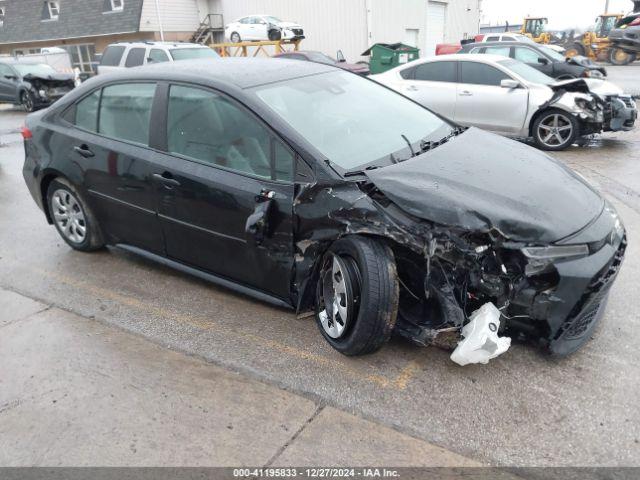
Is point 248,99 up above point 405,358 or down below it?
above

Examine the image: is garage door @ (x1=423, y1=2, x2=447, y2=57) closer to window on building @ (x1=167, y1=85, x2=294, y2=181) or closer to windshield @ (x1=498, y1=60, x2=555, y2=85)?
windshield @ (x1=498, y1=60, x2=555, y2=85)

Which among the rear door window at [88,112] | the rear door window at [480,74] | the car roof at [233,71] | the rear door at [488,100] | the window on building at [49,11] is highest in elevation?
the window on building at [49,11]

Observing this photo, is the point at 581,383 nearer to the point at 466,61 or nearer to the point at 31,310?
the point at 31,310

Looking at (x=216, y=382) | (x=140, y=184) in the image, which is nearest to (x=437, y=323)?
(x=216, y=382)

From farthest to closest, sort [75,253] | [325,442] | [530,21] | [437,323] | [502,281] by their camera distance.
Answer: [530,21] → [75,253] → [437,323] → [502,281] → [325,442]

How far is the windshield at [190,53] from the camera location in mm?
Answer: 14245

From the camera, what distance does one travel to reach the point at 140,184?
3.96 metres

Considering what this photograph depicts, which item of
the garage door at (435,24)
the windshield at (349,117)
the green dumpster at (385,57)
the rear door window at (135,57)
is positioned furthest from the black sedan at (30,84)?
the garage door at (435,24)

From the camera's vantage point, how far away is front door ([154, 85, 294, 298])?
3.31 metres

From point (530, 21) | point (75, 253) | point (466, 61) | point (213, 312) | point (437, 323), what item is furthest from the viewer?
point (530, 21)

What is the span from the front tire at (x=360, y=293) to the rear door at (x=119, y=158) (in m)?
1.59

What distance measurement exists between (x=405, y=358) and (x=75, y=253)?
11.2ft

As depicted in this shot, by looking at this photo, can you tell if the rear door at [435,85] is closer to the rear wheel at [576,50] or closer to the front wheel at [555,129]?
the front wheel at [555,129]

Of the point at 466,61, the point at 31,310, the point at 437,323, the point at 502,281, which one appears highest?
the point at 466,61
